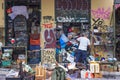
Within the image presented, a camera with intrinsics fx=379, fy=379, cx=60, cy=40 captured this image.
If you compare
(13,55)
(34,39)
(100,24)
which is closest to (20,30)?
(34,39)

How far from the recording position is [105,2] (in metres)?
17.7

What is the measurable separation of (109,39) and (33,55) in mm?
3639

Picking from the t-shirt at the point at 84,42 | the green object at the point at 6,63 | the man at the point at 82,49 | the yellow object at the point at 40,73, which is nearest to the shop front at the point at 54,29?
the man at the point at 82,49

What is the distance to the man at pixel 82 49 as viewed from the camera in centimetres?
1719

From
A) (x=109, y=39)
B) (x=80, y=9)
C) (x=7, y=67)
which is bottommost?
(x=7, y=67)

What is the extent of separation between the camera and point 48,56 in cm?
1767

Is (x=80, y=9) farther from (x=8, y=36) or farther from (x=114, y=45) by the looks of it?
(x=8, y=36)

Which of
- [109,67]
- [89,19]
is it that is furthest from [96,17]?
[109,67]

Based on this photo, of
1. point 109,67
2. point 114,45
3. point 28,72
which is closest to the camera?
point 28,72

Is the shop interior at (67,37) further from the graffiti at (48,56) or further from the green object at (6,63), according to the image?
the green object at (6,63)

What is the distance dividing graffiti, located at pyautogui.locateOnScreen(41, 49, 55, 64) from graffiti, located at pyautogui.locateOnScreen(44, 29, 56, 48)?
0.79 ft

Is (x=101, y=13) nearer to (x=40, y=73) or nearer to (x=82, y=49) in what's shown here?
(x=82, y=49)

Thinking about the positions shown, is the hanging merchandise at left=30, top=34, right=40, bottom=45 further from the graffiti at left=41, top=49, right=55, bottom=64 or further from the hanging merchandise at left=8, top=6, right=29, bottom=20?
A: the hanging merchandise at left=8, top=6, right=29, bottom=20

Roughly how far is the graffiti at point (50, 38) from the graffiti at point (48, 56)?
24 centimetres
